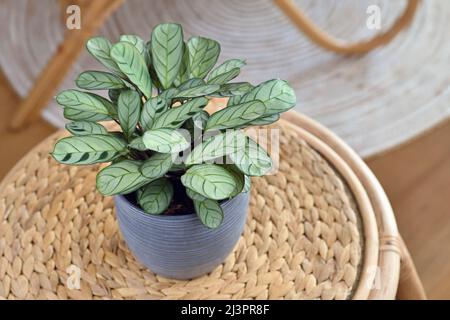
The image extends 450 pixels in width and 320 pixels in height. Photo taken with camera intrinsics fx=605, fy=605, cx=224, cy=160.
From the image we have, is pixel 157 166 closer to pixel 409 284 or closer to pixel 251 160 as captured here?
pixel 251 160

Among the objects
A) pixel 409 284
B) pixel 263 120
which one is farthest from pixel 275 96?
pixel 409 284

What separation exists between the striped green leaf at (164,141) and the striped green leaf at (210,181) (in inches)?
1.0

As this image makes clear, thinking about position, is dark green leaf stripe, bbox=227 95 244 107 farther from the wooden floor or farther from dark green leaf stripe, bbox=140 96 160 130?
the wooden floor

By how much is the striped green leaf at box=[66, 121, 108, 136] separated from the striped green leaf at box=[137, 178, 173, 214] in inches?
2.7

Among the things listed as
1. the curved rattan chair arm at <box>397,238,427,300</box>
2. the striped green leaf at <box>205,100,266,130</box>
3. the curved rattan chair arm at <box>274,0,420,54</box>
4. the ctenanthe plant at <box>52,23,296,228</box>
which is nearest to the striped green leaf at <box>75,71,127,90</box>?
the ctenanthe plant at <box>52,23,296,228</box>

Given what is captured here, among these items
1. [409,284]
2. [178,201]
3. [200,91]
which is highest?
[200,91]

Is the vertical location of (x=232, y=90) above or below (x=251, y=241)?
above


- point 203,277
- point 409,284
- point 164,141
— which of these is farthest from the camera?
point 409,284

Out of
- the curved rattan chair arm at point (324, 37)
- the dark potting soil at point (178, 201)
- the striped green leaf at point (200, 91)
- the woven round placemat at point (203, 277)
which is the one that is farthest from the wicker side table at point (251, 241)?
the curved rattan chair arm at point (324, 37)

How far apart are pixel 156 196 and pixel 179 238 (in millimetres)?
56

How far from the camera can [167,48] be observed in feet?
1.92

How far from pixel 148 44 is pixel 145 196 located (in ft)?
0.54
